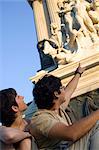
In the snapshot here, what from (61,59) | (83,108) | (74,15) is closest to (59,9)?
(74,15)

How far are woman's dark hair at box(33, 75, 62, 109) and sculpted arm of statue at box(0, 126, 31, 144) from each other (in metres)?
0.25

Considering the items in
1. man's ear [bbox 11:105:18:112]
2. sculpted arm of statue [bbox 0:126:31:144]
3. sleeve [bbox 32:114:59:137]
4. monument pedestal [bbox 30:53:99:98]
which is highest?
man's ear [bbox 11:105:18:112]

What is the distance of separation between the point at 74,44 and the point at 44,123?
9024mm

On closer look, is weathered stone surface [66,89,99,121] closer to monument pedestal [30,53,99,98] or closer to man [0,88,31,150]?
monument pedestal [30,53,99,98]

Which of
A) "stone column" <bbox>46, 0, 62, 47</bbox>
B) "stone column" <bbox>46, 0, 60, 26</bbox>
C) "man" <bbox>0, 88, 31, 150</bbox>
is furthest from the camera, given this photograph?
"stone column" <bbox>46, 0, 60, 26</bbox>

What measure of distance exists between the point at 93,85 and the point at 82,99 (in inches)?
18.2

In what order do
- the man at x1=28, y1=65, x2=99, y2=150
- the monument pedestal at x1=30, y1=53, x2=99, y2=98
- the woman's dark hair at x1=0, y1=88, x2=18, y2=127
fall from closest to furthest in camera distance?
the man at x1=28, y1=65, x2=99, y2=150 → the woman's dark hair at x1=0, y1=88, x2=18, y2=127 → the monument pedestal at x1=30, y1=53, x2=99, y2=98

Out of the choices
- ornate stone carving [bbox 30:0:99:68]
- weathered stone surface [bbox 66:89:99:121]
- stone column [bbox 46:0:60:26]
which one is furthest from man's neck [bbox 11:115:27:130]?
stone column [bbox 46:0:60:26]

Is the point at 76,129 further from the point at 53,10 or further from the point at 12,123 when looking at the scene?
the point at 53,10

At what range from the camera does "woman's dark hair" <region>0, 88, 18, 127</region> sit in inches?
109

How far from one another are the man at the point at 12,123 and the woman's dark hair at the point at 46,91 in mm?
196

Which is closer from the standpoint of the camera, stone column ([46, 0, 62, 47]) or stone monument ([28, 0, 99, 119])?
stone monument ([28, 0, 99, 119])

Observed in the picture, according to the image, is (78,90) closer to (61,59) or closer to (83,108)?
(83,108)

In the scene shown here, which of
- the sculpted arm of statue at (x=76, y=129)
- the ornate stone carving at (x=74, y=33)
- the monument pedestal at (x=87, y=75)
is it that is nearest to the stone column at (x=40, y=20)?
the ornate stone carving at (x=74, y=33)
